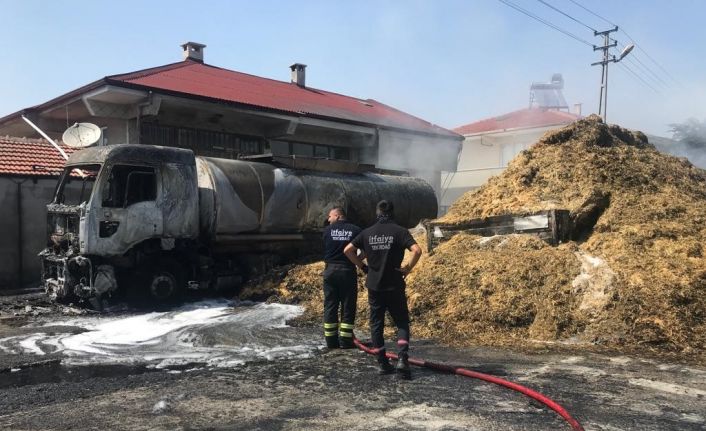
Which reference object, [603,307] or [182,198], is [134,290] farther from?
[603,307]

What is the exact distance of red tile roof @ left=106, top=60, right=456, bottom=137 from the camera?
633 inches

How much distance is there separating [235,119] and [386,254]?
40.4 ft

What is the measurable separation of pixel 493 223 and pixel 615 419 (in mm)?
5419

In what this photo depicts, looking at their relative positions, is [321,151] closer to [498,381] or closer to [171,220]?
[171,220]

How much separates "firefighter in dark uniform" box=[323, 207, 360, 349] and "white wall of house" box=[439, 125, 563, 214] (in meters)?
22.4

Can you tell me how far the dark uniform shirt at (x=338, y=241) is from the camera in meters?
6.99

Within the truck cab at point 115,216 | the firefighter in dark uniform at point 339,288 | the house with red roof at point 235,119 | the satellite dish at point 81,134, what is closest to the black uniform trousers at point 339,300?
the firefighter in dark uniform at point 339,288

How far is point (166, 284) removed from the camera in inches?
422

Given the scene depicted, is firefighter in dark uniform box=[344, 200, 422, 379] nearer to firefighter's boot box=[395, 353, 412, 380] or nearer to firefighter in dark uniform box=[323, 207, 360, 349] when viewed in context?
firefighter's boot box=[395, 353, 412, 380]

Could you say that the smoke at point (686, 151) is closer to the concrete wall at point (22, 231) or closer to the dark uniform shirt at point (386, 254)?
the dark uniform shirt at point (386, 254)

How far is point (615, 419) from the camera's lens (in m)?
4.25

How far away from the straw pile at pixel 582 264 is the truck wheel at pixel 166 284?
1915 millimetres

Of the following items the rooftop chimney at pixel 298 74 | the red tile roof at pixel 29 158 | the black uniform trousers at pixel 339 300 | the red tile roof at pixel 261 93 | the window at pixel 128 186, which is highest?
the rooftop chimney at pixel 298 74

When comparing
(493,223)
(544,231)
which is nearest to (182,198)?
(493,223)
